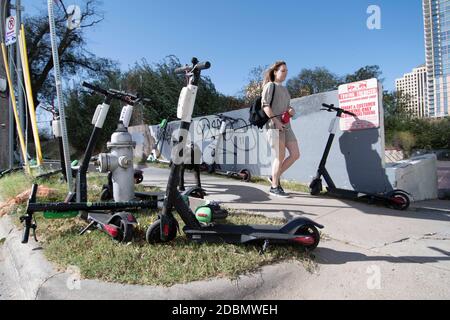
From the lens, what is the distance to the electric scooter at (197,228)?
266 centimetres

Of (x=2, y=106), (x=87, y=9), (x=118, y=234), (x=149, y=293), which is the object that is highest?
(x=87, y=9)

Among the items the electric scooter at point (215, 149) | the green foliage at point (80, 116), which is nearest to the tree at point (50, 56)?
the green foliage at point (80, 116)

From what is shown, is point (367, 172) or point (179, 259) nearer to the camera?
point (179, 259)

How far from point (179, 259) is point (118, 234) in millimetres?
636

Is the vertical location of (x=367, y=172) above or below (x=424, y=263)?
above

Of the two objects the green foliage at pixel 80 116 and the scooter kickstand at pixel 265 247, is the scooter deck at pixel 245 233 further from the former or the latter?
the green foliage at pixel 80 116

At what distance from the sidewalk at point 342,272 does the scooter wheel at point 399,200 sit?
713 mm

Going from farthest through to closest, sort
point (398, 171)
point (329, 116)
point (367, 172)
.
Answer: point (329, 116)
point (367, 172)
point (398, 171)

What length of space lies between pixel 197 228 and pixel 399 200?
318 centimetres

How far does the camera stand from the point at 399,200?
4.74m

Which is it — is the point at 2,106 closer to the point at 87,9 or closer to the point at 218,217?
the point at 218,217

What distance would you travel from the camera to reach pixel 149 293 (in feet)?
7.00

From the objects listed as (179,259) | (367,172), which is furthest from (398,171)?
(179,259)

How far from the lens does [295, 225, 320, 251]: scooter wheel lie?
271 cm
